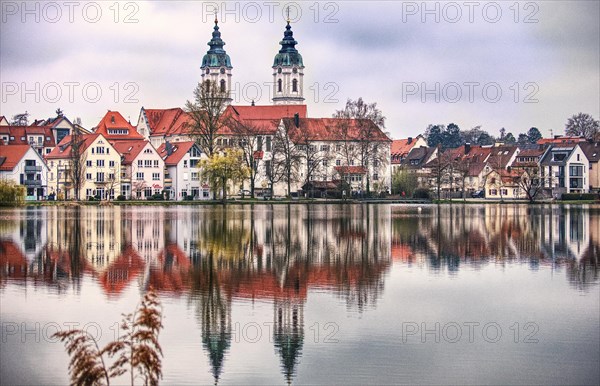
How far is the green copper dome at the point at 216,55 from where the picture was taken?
15950 centimetres

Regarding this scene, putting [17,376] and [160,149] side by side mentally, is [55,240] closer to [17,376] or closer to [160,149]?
[17,376]

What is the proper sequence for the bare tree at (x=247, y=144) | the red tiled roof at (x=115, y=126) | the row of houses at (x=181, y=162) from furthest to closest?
the red tiled roof at (x=115, y=126) < the row of houses at (x=181, y=162) < the bare tree at (x=247, y=144)

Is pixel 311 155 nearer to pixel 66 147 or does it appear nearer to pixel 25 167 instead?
pixel 66 147

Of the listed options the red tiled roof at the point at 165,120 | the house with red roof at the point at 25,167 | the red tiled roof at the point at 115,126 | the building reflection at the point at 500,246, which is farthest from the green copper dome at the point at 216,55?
the building reflection at the point at 500,246

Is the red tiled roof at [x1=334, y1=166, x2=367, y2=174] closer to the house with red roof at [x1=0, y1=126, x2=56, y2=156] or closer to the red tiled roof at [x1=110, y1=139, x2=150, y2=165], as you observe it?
the red tiled roof at [x1=110, y1=139, x2=150, y2=165]

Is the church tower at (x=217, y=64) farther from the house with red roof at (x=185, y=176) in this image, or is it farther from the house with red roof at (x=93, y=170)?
the house with red roof at (x=93, y=170)

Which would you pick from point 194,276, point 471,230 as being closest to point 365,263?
point 194,276

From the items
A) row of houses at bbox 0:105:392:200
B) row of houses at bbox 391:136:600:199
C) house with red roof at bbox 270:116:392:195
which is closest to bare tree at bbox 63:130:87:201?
row of houses at bbox 0:105:392:200

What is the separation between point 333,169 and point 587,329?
10795 centimetres

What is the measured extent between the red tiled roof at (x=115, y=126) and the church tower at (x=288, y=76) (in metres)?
28.9

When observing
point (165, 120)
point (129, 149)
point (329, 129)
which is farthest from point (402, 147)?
point (129, 149)

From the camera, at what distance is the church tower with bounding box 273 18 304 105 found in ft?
518

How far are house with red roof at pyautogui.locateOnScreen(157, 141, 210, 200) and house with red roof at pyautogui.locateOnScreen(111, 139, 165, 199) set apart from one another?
1.23 meters

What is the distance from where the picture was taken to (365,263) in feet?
96.0
